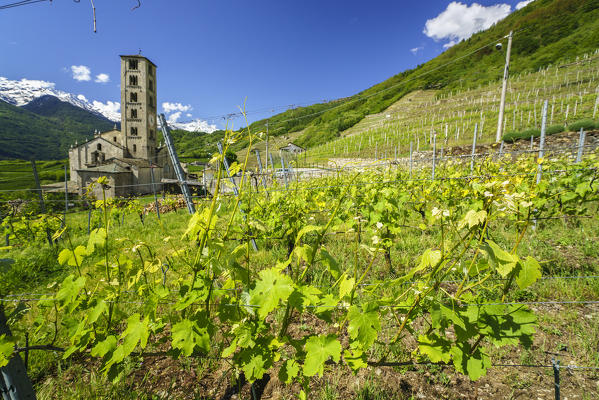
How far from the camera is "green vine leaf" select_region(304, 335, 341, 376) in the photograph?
3.44ft

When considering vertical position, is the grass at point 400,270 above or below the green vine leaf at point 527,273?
below

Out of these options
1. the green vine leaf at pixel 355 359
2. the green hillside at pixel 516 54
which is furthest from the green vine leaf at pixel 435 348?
the green hillside at pixel 516 54

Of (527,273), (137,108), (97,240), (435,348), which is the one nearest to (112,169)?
(137,108)

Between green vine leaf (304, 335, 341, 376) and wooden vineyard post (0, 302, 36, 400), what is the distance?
154 centimetres

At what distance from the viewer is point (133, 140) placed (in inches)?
1625

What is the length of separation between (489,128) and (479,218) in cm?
3336

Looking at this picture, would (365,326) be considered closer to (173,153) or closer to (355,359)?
(355,359)

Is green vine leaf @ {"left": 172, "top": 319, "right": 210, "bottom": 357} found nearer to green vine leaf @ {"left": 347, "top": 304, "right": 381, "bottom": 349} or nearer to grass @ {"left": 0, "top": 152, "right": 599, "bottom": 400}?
grass @ {"left": 0, "top": 152, "right": 599, "bottom": 400}

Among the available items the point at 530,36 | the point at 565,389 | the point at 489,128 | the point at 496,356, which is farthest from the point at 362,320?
the point at 530,36

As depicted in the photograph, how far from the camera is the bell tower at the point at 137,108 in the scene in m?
41.1

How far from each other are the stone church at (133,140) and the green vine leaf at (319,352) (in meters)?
41.0

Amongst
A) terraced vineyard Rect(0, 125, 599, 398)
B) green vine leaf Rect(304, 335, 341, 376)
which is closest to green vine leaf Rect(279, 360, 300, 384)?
terraced vineyard Rect(0, 125, 599, 398)

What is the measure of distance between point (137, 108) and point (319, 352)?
173 feet

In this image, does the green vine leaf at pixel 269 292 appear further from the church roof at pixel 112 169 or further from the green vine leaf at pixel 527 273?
the church roof at pixel 112 169
